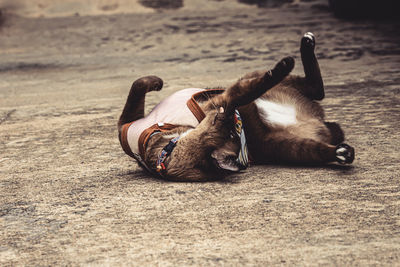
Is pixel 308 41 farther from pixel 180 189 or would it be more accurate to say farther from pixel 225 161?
pixel 180 189

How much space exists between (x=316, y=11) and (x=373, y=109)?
7.72m

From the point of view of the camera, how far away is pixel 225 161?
2479 mm

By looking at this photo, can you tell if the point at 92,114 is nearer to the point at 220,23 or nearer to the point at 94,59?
the point at 94,59

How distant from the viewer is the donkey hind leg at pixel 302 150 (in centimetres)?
270

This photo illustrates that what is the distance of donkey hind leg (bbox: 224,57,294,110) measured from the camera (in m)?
2.46

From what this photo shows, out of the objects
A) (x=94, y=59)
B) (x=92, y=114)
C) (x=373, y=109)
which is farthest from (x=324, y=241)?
(x=94, y=59)

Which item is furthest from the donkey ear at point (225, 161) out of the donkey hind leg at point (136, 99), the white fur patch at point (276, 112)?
the donkey hind leg at point (136, 99)

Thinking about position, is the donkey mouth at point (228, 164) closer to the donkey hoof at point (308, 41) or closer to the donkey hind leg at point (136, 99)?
the donkey hind leg at point (136, 99)

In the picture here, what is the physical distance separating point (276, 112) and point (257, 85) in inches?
22.7

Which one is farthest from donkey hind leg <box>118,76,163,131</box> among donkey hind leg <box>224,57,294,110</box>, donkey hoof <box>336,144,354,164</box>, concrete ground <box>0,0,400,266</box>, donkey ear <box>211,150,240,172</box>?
donkey hoof <box>336,144,354,164</box>

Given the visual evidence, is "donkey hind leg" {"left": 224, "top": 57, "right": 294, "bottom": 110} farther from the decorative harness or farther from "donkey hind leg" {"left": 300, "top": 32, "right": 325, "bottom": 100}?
"donkey hind leg" {"left": 300, "top": 32, "right": 325, "bottom": 100}

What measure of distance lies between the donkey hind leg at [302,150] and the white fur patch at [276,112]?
0.14m

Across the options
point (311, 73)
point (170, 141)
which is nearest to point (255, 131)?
point (170, 141)

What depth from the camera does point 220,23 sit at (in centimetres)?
1030
